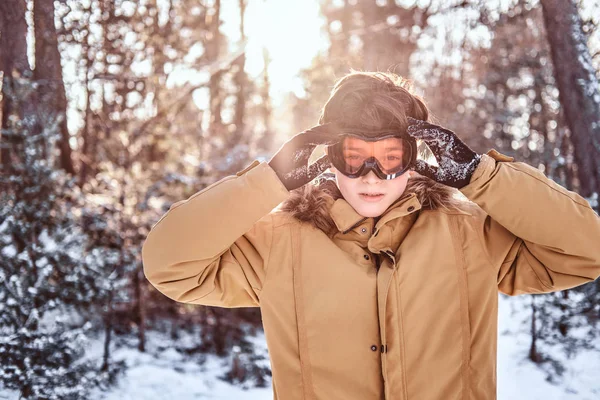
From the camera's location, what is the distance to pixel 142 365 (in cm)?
512

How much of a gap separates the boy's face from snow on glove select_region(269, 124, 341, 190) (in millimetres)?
121

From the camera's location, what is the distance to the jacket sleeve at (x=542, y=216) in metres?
1.93

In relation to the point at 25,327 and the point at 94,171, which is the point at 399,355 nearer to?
the point at 25,327

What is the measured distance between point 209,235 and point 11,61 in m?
2.81

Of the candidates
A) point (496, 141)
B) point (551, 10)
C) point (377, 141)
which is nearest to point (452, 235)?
point (377, 141)

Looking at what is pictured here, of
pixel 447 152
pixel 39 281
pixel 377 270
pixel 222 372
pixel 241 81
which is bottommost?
pixel 222 372

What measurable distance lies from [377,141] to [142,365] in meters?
4.04

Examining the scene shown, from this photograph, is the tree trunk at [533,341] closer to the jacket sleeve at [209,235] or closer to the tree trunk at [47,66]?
the jacket sleeve at [209,235]

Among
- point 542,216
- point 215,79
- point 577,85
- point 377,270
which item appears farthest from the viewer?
point 215,79

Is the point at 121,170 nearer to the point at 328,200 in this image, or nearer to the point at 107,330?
the point at 107,330

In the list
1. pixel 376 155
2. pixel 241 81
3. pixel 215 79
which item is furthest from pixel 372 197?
pixel 241 81

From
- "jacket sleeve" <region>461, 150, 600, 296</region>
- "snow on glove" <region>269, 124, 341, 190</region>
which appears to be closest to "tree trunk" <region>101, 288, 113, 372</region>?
"snow on glove" <region>269, 124, 341, 190</region>

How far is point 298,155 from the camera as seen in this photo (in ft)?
6.76

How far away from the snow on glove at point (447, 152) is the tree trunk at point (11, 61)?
3059mm
